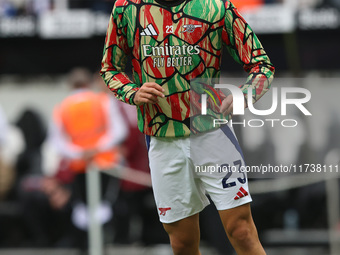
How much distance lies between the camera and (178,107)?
12.5ft

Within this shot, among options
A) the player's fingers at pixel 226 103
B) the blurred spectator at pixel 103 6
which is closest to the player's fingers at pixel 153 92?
the player's fingers at pixel 226 103

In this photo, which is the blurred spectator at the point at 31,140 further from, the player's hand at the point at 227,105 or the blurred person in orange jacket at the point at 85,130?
the player's hand at the point at 227,105

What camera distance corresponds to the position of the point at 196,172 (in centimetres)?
386

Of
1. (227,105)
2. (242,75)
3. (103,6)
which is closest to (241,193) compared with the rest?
(227,105)

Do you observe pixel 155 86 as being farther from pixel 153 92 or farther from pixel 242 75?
pixel 242 75

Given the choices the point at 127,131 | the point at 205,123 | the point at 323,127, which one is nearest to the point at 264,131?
the point at 323,127

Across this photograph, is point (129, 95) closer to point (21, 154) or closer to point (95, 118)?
point (95, 118)

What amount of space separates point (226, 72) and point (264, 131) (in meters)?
1.24

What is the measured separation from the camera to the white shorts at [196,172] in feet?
12.4

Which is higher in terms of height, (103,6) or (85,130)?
(103,6)

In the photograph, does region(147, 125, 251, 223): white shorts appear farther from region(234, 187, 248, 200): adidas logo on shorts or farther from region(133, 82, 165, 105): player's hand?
region(133, 82, 165, 105): player's hand

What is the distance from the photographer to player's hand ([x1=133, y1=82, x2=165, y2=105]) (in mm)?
3643

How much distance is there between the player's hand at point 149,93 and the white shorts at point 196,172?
297 mm

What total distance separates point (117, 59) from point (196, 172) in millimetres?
721
